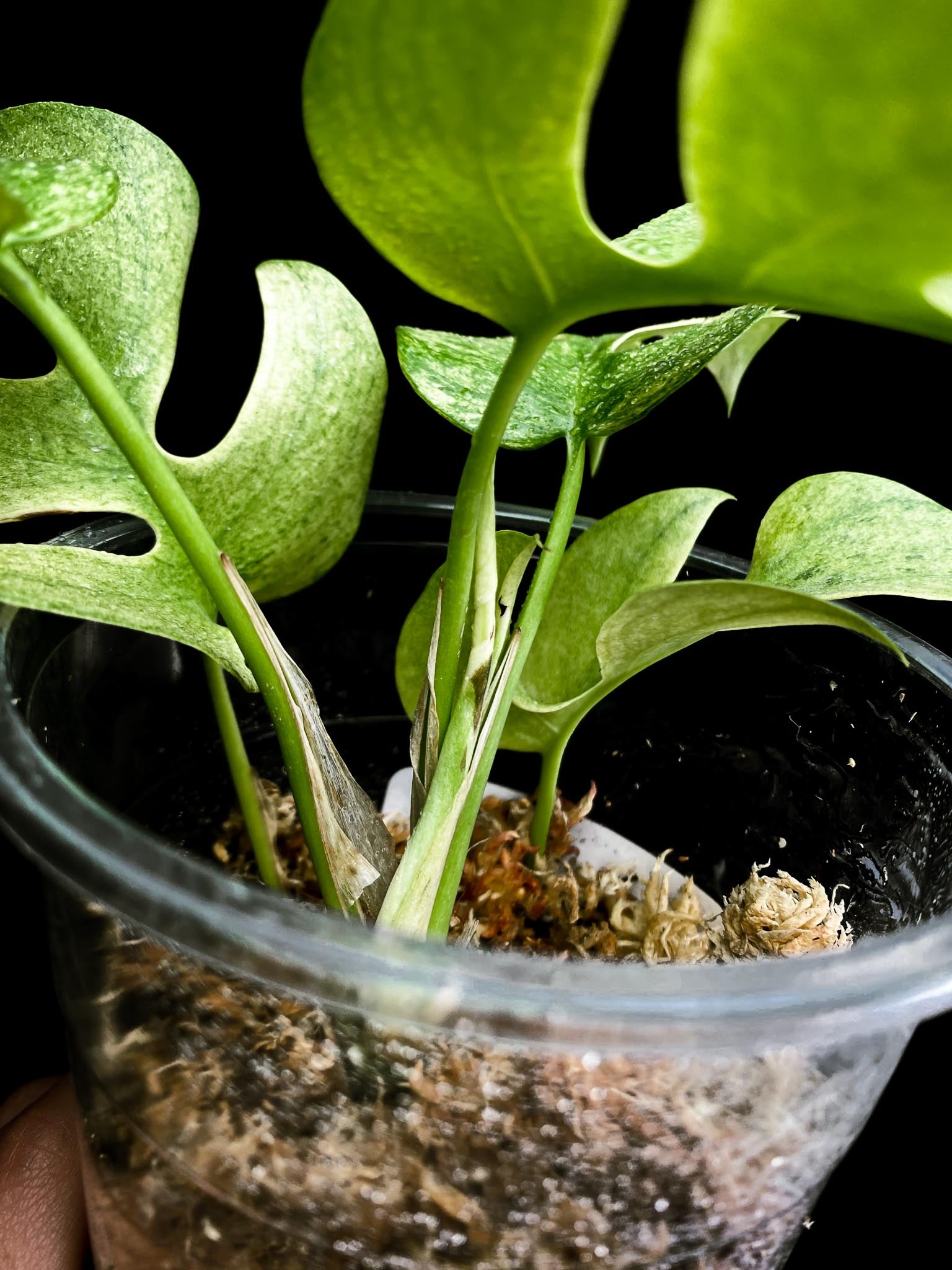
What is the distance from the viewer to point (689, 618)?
409 millimetres

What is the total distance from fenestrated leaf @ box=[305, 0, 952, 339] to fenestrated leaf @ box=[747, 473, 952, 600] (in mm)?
170

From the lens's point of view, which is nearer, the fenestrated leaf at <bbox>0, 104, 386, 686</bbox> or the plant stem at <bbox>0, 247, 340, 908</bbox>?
the plant stem at <bbox>0, 247, 340, 908</bbox>

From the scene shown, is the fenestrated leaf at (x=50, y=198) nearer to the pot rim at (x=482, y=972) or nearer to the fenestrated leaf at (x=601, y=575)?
the pot rim at (x=482, y=972)

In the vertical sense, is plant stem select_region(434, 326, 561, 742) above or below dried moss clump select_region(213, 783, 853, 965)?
above

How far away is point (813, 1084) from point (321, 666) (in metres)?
0.32

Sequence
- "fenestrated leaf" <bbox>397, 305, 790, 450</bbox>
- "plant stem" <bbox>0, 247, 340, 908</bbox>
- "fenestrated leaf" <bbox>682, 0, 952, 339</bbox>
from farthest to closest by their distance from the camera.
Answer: "fenestrated leaf" <bbox>397, 305, 790, 450</bbox>
"plant stem" <bbox>0, 247, 340, 908</bbox>
"fenestrated leaf" <bbox>682, 0, 952, 339</bbox>

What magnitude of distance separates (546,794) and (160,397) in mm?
242

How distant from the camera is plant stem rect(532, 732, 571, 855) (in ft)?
1.76

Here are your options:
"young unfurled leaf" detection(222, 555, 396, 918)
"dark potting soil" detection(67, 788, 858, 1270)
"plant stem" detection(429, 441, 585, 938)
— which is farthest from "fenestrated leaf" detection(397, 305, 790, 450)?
"dark potting soil" detection(67, 788, 858, 1270)

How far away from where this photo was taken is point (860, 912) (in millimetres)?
503

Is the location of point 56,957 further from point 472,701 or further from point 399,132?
point 399,132

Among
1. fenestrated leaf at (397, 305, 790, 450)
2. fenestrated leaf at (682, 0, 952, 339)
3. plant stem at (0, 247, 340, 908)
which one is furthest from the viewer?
fenestrated leaf at (397, 305, 790, 450)

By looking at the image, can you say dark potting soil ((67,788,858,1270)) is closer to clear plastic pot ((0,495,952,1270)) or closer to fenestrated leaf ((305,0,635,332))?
clear plastic pot ((0,495,952,1270))

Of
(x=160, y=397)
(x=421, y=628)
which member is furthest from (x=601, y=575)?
(x=160, y=397)
